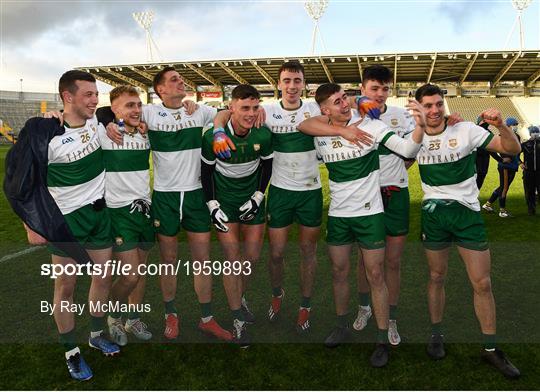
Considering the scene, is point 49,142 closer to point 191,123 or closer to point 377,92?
point 191,123

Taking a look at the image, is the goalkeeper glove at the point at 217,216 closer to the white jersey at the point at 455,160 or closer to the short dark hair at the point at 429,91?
the white jersey at the point at 455,160

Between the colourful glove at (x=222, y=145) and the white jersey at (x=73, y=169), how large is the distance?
3.21 feet

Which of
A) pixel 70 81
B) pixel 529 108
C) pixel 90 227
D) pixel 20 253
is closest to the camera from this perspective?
pixel 70 81

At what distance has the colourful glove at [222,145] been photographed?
3.44 metres

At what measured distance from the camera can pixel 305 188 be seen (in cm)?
392

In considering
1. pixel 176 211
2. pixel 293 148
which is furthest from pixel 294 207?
pixel 176 211

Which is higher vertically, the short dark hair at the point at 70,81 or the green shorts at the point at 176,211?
the short dark hair at the point at 70,81

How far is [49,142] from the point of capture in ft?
10.6

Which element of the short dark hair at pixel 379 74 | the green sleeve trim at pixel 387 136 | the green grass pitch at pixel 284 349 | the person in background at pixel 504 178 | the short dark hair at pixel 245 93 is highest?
the short dark hair at pixel 379 74

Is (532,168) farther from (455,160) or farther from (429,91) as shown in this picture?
(429,91)

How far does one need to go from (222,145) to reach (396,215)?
64.6 inches

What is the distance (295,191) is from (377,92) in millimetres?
1117

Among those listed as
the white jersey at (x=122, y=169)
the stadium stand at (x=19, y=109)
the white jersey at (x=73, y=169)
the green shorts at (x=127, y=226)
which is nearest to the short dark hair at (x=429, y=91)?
the white jersey at (x=122, y=169)

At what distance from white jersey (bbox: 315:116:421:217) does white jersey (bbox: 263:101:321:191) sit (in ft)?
Result: 1.19
